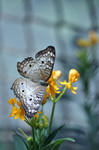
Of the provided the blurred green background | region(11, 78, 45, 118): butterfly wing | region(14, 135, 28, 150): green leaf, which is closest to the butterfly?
region(11, 78, 45, 118): butterfly wing

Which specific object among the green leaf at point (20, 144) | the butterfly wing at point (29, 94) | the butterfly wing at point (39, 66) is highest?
the butterfly wing at point (39, 66)

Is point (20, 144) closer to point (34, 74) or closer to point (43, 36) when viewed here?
point (34, 74)

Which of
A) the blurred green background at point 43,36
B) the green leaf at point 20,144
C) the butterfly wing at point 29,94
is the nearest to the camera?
the butterfly wing at point 29,94

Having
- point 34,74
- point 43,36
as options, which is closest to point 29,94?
point 34,74

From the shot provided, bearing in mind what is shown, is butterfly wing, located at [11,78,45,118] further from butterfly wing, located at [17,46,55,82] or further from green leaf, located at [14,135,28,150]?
green leaf, located at [14,135,28,150]

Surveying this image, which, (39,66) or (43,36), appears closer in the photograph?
(39,66)

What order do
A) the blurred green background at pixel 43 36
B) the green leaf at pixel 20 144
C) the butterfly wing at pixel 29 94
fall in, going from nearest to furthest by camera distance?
the butterfly wing at pixel 29 94 < the green leaf at pixel 20 144 < the blurred green background at pixel 43 36

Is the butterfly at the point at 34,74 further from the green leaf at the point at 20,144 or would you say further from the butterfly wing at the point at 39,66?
the green leaf at the point at 20,144

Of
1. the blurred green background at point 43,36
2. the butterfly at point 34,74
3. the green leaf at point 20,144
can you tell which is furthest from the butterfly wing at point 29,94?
the blurred green background at point 43,36
